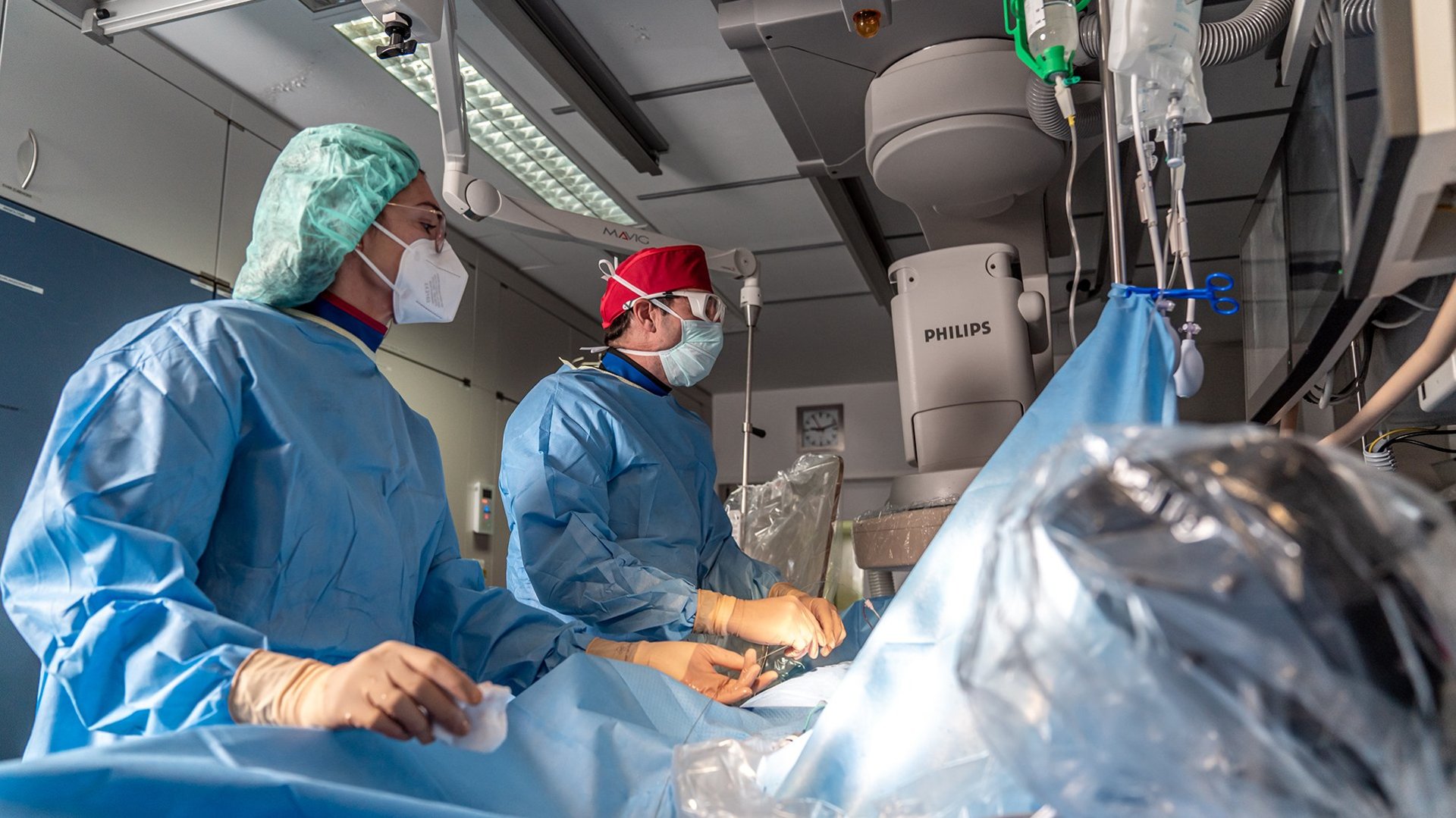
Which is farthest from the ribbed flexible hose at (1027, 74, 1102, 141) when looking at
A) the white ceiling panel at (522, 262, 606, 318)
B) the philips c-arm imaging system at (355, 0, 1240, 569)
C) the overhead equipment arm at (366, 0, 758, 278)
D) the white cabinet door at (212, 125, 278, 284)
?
the white ceiling panel at (522, 262, 606, 318)

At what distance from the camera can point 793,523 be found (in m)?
2.33

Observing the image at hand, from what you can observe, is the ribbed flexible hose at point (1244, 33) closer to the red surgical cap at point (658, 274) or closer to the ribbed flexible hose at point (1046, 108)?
the ribbed flexible hose at point (1046, 108)

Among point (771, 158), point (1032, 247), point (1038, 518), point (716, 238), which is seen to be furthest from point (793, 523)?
point (1038, 518)

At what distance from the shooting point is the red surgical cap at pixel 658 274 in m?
2.10

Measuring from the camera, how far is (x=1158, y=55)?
95 cm

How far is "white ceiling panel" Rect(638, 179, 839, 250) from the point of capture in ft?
9.92

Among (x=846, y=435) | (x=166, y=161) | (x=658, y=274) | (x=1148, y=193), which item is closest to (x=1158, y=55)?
(x=1148, y=193)

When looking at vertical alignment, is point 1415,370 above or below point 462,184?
below

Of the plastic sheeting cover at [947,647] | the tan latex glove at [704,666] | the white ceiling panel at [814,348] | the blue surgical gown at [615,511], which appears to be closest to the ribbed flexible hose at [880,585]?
the blue surgical gown at [615,511]

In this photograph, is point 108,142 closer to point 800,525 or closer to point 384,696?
point 800,525

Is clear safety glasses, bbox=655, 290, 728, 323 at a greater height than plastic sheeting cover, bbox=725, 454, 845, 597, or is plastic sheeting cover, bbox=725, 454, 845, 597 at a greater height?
clear safety glasses, bbox=655, 290, 728, 323

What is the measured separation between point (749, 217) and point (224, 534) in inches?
93.6

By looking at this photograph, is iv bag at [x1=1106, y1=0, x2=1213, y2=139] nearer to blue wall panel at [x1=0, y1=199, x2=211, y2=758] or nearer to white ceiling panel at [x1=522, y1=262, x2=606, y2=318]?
blue wall panel at [x1=0, y1=199, x2=211, y2=758]

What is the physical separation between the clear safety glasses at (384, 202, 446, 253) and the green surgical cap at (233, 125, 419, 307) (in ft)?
0.17
